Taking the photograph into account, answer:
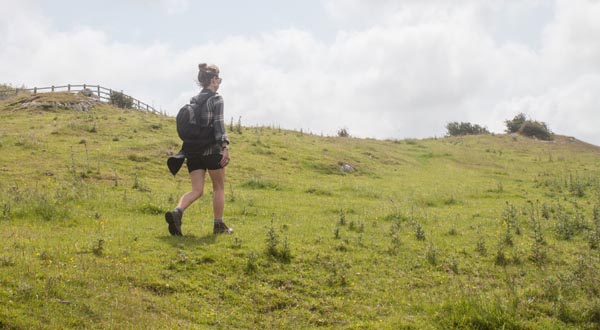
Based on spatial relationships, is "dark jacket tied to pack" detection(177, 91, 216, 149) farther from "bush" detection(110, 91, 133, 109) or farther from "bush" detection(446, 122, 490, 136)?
"bush" detection(446, 122, 490, 136)

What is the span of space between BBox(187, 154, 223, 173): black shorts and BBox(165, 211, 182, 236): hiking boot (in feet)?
3.04

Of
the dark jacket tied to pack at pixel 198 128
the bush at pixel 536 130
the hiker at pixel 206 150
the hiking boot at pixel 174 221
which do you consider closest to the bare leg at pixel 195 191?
the hiker at pixel 206 150

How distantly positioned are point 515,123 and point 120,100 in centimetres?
4217

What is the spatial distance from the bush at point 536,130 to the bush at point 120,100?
40634mm

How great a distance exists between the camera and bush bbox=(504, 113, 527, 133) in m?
57.4

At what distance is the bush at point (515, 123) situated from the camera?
188 ft

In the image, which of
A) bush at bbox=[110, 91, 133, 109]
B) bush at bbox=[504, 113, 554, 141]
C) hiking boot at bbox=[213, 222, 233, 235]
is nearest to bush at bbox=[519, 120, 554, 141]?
bush at bbox=[504, 113, 554, 141]

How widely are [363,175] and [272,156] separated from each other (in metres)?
4.80

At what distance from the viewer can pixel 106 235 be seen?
9867 millimetres

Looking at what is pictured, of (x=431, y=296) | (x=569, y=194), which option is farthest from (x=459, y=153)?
(x=431, y=296)

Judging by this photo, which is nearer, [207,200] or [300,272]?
[300,272]

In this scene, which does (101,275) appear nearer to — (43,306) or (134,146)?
(43,306)

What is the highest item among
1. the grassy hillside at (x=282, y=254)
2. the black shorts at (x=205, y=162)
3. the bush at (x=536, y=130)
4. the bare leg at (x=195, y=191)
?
the bush at (x=536, y=130)

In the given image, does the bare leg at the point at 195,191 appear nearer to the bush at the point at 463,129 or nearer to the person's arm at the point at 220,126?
the person's arm at the point at 220,126
